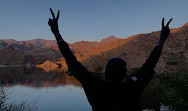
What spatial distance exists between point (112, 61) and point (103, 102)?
1.13ft

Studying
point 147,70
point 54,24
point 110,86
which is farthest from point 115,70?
point 54,24

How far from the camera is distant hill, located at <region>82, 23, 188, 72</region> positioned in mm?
52234

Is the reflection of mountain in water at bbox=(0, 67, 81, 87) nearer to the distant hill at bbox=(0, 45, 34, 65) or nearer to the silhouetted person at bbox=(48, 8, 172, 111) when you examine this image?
the silhouetted person at bbox=(48, 8, 172, 111)

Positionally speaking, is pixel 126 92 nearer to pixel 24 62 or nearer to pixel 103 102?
pixel 103 102

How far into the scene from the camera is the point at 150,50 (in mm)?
64500

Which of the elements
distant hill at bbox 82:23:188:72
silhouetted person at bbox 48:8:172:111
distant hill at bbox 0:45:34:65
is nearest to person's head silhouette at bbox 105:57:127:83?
silhouetted person at bbox 48:8:172:111

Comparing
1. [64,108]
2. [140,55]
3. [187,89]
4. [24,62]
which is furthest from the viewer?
[24,62]

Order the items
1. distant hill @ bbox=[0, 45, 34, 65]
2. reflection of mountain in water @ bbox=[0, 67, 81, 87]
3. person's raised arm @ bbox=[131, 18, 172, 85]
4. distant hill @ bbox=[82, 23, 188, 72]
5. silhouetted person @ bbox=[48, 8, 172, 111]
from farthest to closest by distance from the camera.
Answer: distant hill @ bbox=[0, 45, 34, 65] < distant hill @ bbox=[82, 23, 188, 72] < reflection of mountain in water @ bbox=[0, 67, 81, 87] < person's raised arm @ bbox=[131, 18, 172, 85] < silhouetted person @ bbox=[48, 8, 172, 111]

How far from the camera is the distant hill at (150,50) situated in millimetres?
52234

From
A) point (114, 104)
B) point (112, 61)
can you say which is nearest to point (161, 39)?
point (112, 61)

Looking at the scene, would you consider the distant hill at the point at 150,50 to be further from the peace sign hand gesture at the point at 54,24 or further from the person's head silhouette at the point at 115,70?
the peace sign hand gesture at the point at 54,24

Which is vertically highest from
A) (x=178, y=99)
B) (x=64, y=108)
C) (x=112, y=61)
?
(x=112, y=61)

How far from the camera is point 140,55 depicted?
6538 cm

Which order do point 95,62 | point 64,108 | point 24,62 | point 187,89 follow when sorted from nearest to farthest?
point 187,89
point 64,108
point 95,62
point 24,62
